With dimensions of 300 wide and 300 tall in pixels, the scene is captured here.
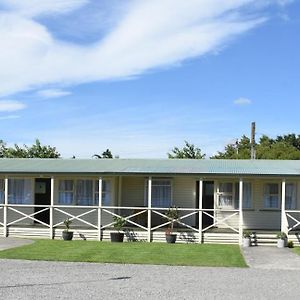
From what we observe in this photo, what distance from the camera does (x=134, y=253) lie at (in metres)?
15.8

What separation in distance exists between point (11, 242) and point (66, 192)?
4163mm

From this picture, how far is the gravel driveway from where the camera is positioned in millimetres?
9609

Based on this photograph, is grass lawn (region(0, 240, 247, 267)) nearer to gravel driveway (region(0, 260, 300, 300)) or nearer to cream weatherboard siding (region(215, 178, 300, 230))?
gravel driveway (region(0, 260, 300, 300))

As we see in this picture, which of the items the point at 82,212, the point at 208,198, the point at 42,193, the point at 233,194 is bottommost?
the point at 82,212

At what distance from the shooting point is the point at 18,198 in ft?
74.0

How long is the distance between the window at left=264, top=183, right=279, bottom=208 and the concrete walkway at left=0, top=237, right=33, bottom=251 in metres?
8.87

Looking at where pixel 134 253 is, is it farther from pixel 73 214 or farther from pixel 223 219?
pixel 73 214

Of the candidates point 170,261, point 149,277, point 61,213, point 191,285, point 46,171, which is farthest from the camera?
point 61,213

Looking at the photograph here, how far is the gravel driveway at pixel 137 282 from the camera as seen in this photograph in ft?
31.5

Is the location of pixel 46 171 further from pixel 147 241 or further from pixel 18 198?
pixel 147 241

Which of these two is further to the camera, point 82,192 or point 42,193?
point 42,193

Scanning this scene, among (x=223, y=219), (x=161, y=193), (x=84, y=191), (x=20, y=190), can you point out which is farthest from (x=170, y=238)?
(x=20, y=190)

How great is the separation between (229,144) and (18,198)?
34.3m

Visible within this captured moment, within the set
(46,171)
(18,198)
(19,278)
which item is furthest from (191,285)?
(18,198)
